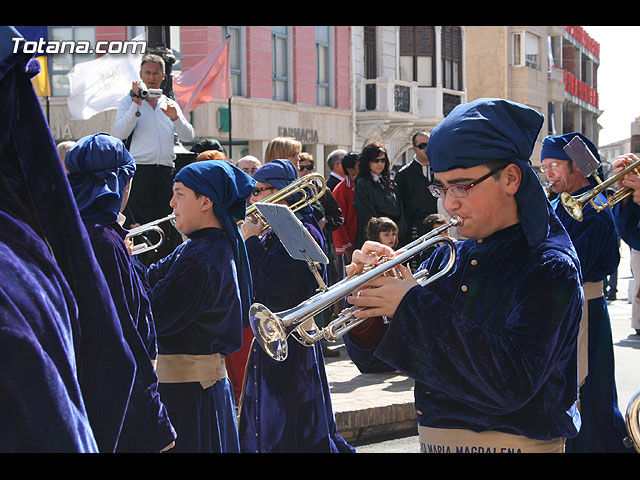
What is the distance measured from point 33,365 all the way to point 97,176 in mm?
2359

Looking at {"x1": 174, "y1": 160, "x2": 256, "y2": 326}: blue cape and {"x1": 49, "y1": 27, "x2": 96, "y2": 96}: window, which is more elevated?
{"x1": 49, "y1": 27, "x2": 96, "y2": 96}: window

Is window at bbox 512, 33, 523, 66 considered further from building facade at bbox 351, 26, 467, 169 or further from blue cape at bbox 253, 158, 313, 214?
blue cape at bbox 253, 158, 313, 214

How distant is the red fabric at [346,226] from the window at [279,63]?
15.7 metres

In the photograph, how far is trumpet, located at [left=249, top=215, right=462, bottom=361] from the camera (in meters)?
2.71

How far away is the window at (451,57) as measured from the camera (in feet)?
107

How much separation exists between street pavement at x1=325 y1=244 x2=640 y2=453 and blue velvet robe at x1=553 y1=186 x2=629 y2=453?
3.56 feet

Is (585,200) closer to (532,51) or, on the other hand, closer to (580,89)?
(532,51)

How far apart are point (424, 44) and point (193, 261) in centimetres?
2825

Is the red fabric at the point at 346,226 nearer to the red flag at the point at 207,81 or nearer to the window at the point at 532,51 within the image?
the red flag at the point at 207,81

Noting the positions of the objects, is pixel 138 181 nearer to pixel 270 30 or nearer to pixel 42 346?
pixel 42 346

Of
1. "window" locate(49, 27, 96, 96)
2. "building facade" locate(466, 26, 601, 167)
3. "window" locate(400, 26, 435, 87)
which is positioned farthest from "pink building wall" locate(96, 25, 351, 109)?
"building facade" locate(466, 26, 601, 167)

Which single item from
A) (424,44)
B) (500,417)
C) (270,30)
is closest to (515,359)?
(500,417)

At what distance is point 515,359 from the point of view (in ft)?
8.09

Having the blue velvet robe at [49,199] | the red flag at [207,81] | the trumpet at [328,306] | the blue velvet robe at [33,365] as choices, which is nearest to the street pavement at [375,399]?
the trumpet at [328,306]
